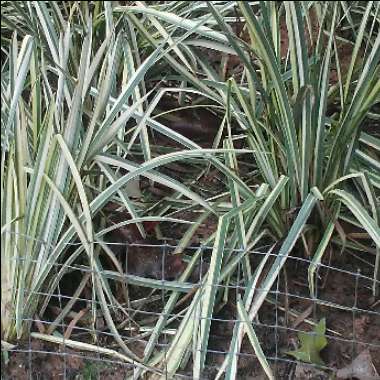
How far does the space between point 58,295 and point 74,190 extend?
0.25 meters

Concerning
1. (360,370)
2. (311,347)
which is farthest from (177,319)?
(360,370)

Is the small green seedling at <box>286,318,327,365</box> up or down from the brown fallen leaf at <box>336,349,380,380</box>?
up

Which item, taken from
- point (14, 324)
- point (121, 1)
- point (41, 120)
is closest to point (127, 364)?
point (14, 324)

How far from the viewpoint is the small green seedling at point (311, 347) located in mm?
1713

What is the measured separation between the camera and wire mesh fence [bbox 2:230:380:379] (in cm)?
172

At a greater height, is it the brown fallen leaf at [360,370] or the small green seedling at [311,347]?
the small green seedling at [311,347]

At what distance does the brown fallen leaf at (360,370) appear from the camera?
5.56 ft

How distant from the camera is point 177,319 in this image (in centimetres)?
182

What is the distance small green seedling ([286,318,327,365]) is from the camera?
1.71m

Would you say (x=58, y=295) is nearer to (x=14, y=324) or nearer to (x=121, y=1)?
(x=14, y=324)

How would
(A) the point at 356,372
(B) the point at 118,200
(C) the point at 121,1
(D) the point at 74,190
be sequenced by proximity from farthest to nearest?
(C) the point at 121,1 < (B) the point at 118,200 < (D) the point at 74,190 < (A) the point at 356,372

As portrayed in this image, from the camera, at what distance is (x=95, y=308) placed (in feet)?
5.91

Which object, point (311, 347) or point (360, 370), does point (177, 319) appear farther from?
point (360, 370)

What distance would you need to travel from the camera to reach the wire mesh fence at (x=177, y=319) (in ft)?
5.65
